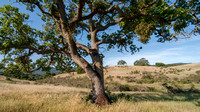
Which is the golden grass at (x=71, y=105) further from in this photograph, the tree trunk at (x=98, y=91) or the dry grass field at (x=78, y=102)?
the tree trunk at (x=98, y=91)

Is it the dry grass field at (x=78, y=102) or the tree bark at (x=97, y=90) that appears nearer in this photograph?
the dry grass field at (x=78, y=102)

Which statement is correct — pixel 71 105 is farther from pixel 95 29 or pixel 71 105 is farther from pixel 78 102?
pixel 95 29

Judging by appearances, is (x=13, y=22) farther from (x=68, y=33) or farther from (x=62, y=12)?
(x=68, y=33)

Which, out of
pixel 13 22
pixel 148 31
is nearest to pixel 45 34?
pixel 13 22

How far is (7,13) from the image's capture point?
735cm

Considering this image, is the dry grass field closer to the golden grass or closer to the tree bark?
the golden grass

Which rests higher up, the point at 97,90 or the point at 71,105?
the point at 97,90

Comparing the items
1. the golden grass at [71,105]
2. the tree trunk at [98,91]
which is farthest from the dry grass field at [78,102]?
the tree trunk at [98,91]

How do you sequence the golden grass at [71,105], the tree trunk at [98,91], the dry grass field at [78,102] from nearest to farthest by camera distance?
the golden grass at [71,105] → the dry grass field at [78,102] → the tree trunk at [98,91]

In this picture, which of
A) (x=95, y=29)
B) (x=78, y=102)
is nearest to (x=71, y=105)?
(x=78, y=102)

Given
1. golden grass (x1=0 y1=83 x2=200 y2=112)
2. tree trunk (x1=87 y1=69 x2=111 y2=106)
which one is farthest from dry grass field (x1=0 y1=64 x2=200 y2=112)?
tree trunk (x1=87 y1=69 x2=111 y2=106)

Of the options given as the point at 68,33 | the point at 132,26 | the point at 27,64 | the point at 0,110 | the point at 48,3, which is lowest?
the point at 0,110

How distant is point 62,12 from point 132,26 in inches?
179

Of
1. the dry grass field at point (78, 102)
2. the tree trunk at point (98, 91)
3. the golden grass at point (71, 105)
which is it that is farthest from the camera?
the tree trunk at point (98, 91)
